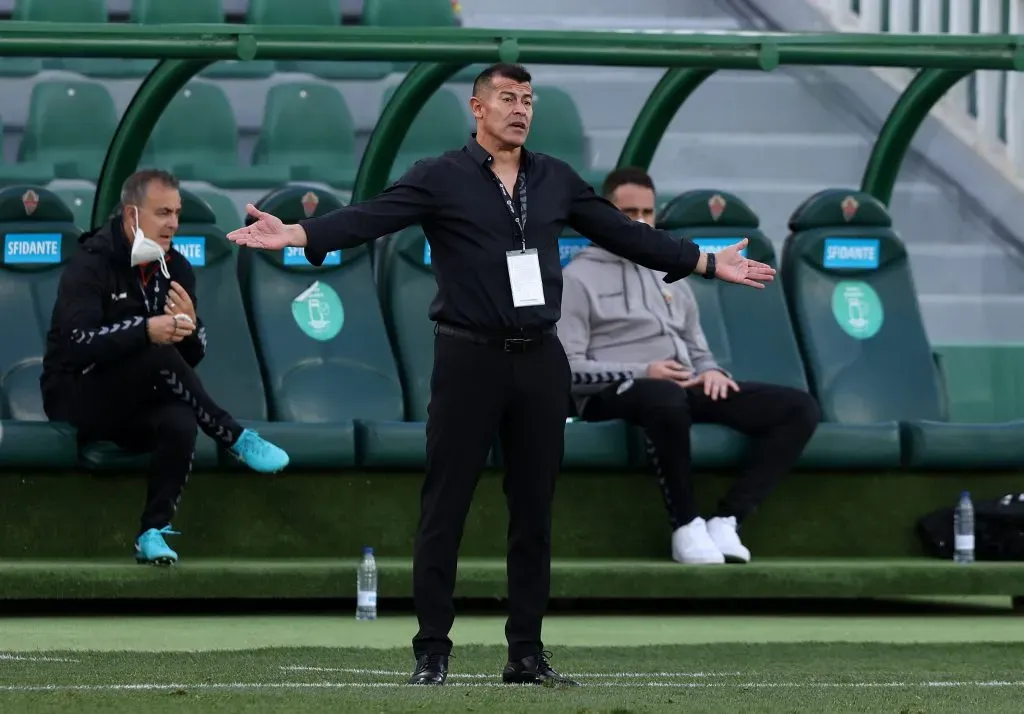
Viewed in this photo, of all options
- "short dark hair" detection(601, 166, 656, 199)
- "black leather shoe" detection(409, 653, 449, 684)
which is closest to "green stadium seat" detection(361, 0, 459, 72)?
"short dark hair" detection(601, 166, 656, 199)

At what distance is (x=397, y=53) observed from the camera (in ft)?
24.7

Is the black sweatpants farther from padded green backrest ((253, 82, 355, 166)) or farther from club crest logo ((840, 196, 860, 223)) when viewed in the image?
padded green backrest ((253, 82, 355, 166))

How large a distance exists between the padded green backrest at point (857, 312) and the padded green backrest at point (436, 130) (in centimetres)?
335

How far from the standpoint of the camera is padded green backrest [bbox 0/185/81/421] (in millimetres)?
7879

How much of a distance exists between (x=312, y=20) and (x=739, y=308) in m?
4.41

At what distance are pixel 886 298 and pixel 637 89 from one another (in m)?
4.01

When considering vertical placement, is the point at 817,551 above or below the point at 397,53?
below

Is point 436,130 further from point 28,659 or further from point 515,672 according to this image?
point 515,672

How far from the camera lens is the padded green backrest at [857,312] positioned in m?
8.54

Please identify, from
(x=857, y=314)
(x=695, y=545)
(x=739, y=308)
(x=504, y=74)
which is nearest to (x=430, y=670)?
(x=504, y=74)

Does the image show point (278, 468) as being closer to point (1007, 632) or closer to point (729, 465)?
point (729, 465)

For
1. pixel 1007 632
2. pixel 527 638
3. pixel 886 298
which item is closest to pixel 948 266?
pixel 886 298

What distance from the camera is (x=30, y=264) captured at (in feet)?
26.2

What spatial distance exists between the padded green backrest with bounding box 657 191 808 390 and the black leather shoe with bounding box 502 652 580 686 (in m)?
3.64
